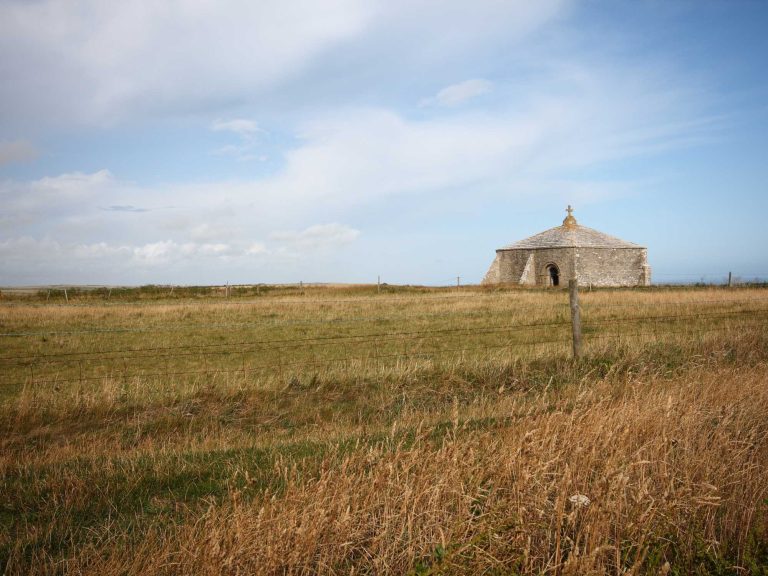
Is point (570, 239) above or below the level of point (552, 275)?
above

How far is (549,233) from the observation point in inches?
1670

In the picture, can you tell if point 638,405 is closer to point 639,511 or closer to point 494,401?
point 639,511

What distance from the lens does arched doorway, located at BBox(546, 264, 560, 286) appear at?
129 feet

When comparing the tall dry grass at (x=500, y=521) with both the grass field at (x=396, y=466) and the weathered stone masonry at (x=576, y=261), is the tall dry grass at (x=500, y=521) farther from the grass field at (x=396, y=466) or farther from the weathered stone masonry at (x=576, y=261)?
the weathered stone masonry at (x=576, y=261)

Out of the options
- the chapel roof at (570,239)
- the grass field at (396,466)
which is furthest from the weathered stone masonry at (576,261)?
the grass field at (396,466)

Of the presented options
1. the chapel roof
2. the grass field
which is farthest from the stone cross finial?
the grass field

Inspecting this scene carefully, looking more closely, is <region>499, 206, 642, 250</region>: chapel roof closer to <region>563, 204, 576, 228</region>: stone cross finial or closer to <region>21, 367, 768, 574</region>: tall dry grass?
<region>563, 204, 576, 228</region>: stone cross finial

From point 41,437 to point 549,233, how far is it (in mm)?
39181

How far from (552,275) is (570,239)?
272 cm

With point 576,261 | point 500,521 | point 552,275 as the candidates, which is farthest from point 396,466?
point 552,275

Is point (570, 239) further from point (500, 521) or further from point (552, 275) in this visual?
point (500, 521)

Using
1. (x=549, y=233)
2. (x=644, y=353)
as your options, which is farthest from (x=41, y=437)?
(x=549, y=233)

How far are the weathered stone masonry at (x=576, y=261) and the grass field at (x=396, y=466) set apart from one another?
25.8 meters

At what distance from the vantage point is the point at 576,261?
1507 inches
